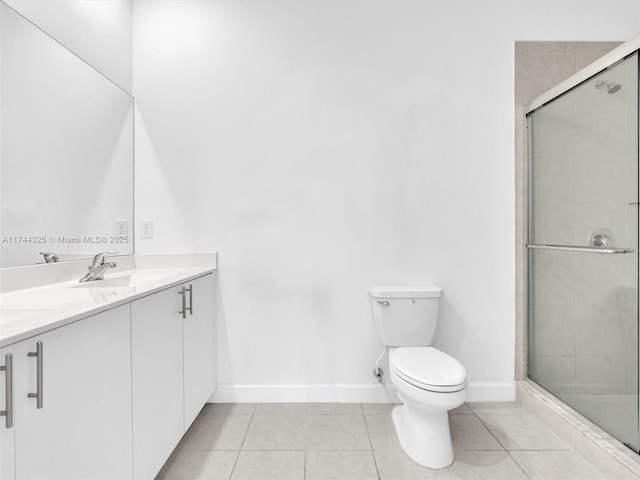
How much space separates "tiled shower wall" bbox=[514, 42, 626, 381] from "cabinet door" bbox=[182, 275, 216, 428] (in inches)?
69.3

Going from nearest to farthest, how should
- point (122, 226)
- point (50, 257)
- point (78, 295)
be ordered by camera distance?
point (78, 295)
point (50, 257)
point (122, 226)

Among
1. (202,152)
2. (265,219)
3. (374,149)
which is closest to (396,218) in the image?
(374,149)

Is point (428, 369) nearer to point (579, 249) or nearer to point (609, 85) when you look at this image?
point (579, 249)

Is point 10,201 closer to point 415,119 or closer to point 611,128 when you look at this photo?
point 415,119

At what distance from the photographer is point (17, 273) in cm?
147

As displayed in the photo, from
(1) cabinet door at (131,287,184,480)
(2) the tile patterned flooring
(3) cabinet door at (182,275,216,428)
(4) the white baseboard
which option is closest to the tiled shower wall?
(4) the white baseboard

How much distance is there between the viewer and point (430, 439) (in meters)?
1.63

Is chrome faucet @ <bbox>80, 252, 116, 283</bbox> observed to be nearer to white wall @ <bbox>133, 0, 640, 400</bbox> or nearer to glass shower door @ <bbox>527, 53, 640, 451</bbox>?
white wall @ <bbox>133, 0, 640, 400</bbox>

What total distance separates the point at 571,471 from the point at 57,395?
187 centimetres

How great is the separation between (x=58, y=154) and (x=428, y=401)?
1908 millimetres

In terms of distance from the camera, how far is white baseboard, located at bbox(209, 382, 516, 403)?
7.26 ft

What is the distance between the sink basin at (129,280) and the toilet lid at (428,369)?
116cm

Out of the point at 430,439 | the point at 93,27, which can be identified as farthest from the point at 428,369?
the point at 93,27

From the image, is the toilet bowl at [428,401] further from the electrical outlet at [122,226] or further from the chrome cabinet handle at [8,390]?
the electrical outlet at [122,226]
